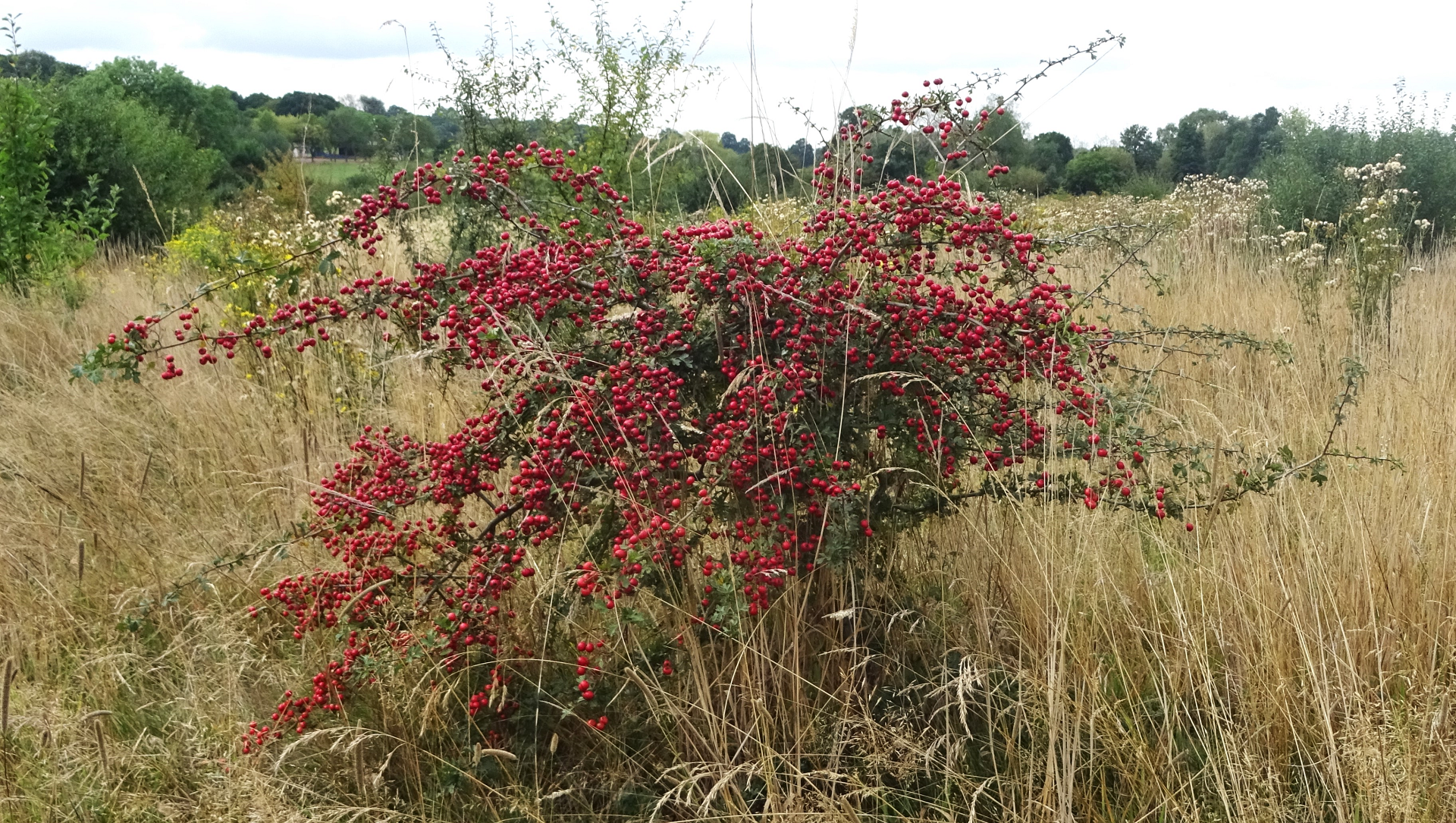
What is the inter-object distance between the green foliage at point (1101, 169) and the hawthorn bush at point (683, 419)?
57.7 ft

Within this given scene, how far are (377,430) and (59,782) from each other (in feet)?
7.32

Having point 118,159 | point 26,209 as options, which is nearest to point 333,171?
point 26,209

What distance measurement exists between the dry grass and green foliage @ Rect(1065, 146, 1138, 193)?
1725cm

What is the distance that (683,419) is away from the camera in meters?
2.43

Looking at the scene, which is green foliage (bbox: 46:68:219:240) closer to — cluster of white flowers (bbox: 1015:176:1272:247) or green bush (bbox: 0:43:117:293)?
green bush (bbox: 0:43:117:293)

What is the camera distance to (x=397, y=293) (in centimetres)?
255

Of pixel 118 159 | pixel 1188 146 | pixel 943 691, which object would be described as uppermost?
pixel 1188 146

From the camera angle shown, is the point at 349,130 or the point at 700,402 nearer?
the point at 700,402

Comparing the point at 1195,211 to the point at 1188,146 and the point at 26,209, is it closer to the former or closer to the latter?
the point at 26,209

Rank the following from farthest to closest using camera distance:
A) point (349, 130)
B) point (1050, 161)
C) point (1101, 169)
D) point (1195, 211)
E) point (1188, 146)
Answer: point (1188, 146)
point (1101, 169)
point (1050, 161)
point (1195, 211)
point (349, 130)

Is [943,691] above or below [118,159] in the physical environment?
below

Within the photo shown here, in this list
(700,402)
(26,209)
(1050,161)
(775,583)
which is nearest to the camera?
(775,583)

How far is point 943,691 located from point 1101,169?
22755 mm

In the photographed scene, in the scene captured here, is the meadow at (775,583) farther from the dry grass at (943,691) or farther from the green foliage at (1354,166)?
the green foliage at (1354,166)
